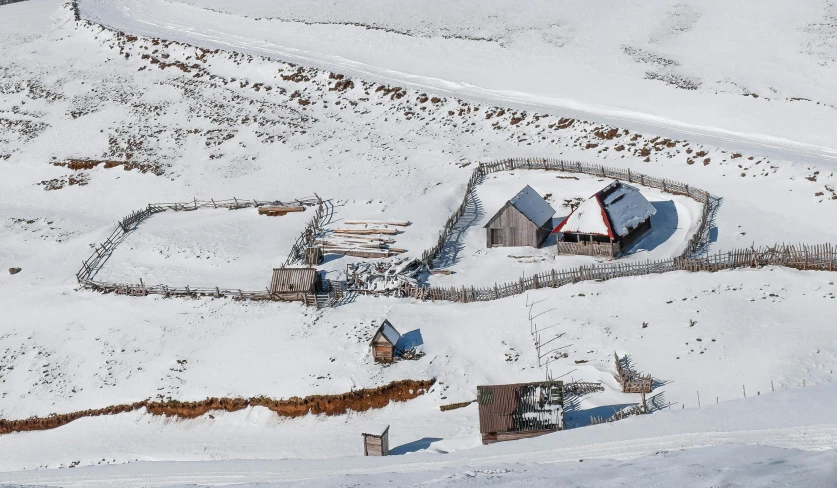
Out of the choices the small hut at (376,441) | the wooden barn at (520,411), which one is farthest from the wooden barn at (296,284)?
the wooden barn at (520,411)

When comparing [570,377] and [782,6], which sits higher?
[782,6]

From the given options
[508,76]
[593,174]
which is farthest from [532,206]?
[508,76]

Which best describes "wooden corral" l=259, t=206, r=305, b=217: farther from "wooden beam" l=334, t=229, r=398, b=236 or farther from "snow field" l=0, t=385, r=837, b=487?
"snow field" l=0, t=385, r=837, b=487

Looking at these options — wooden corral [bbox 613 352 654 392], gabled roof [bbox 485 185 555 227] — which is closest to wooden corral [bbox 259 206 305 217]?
gabled roof [bbox 485 185 555 227]

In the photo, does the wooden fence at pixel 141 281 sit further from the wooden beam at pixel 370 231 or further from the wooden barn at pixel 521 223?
the wooden barn at pixel 521 223

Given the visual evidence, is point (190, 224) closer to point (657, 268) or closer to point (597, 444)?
point (657, 268)

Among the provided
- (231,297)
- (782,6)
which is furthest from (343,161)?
(782,6)
